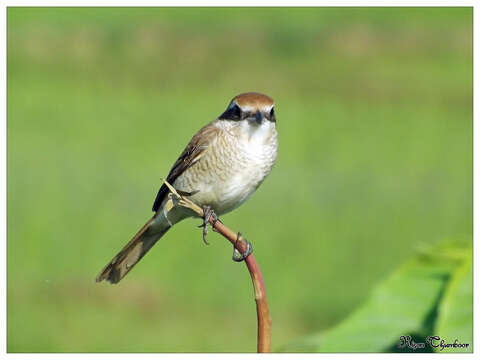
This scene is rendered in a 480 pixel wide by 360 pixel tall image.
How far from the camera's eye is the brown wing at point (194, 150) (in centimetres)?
306

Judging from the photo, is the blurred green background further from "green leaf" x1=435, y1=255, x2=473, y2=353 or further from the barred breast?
"green leaf" x1=435, y1=255, x2=473, y2=353

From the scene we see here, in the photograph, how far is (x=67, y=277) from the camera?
8.02m

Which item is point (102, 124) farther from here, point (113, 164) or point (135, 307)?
point (135, 307)

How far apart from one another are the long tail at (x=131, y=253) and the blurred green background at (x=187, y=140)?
3.68 meters

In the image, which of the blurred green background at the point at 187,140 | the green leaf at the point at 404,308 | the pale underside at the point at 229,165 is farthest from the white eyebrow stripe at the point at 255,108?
the blurred green background at the point at 187,140

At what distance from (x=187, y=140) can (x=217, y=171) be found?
6.72 metres

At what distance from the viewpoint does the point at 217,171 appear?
3.02 m

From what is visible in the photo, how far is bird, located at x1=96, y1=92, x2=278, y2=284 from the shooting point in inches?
111
